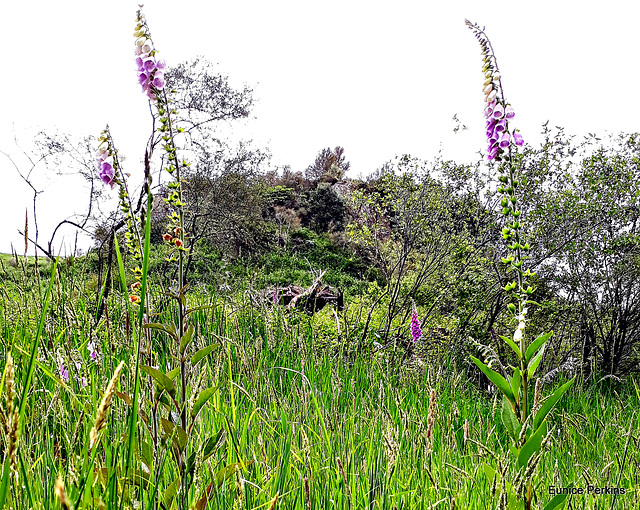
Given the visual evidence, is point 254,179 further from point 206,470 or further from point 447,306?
point 206,470

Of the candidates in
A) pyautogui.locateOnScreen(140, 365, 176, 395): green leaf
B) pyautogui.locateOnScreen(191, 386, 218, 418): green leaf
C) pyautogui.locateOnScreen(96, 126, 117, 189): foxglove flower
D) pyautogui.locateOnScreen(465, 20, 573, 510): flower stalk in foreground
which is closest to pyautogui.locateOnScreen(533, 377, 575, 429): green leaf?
pyautogui.locateOnScreen(465, 20, 573, 510): flower stalk in foreground

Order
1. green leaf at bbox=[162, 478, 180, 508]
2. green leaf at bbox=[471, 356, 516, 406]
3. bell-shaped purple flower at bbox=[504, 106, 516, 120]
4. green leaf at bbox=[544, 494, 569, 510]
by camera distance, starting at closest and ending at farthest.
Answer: green leaf at bbox=[162, 478, 180, 508]
green leaf at bbox=[544, 494, 569, 510]
green leaf at bbox=[471, 356, 516, 406]
bell-shaped purple flower at bbox=[504, 106, 516, 120]

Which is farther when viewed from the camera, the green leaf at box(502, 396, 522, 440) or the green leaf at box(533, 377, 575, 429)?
the green leaf at box(502, 396, 522, 440)

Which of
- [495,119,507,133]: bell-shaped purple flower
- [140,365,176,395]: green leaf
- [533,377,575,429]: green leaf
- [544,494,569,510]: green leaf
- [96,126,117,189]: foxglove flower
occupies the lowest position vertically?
[544,494,569,510]: green leaf

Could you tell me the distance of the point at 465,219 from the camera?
6.41 metres

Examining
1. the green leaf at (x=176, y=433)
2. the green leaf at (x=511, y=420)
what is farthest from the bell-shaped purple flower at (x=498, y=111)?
the green leaf at (x=176, y=433)

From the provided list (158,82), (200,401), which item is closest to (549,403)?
(200,401)

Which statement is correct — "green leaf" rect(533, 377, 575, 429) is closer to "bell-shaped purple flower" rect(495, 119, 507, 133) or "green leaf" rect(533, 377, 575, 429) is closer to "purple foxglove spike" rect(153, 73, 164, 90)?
"bell-shaped purple flower" rect(495, 119, 507, 133)

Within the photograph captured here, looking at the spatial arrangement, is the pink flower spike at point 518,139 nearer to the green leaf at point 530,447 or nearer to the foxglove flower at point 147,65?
the green leaf at point 530,447

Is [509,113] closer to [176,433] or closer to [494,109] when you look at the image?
[494,109]

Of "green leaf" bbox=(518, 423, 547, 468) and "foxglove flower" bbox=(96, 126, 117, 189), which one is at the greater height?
"foxglove flower" bbox=(96, 126, 117, 189)

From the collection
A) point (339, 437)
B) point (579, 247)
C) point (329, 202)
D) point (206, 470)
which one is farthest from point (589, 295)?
point (329, 202)

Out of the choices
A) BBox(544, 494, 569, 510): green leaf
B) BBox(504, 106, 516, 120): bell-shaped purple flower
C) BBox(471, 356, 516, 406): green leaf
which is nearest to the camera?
BBox(544, 494, 569, 510): green leaf

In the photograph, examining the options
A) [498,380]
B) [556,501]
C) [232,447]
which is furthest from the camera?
[232,447]
